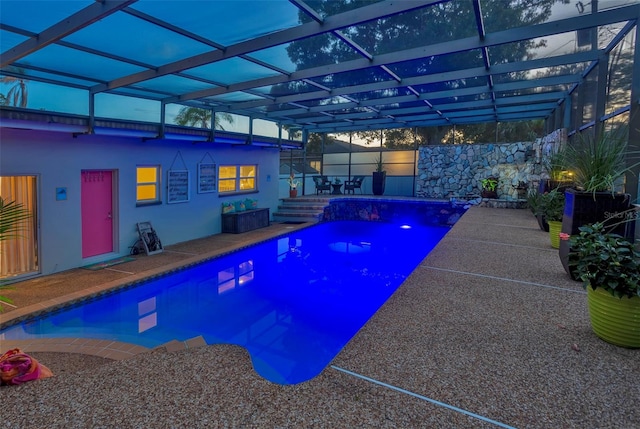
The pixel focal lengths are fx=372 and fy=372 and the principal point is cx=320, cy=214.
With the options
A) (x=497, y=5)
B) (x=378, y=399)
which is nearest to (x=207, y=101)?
(x=497, y=5)

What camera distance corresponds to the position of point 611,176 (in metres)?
4.01

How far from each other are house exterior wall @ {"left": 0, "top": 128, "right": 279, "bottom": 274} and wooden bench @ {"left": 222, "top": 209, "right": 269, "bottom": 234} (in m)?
0.26

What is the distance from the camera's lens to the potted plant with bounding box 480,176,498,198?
1302cm

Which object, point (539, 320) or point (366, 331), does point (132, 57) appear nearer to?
point (366, 331)

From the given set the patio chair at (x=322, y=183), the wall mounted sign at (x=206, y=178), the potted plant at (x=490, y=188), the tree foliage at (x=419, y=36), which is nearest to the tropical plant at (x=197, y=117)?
the wall mounted sign at (x=206, y=178)

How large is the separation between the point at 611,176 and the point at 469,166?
12.2m

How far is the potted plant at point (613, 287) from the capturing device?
2354mm

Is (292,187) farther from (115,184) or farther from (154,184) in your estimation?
(115,184)

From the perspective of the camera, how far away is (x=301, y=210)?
14.1m

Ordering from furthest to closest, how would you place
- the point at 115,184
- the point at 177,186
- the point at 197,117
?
the point at 197,117
the point at 177,186
the point at 115,184

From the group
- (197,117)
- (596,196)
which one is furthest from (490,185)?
(197,117)

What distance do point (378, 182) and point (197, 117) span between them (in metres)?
9.37

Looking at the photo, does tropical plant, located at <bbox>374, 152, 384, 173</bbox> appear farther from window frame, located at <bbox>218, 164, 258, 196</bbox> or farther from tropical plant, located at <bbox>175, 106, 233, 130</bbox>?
tropical plant, located at <bbox>175, 106, 233, 130</bbox>

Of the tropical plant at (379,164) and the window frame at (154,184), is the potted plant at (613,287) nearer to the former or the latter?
the window frame at (154,184)
